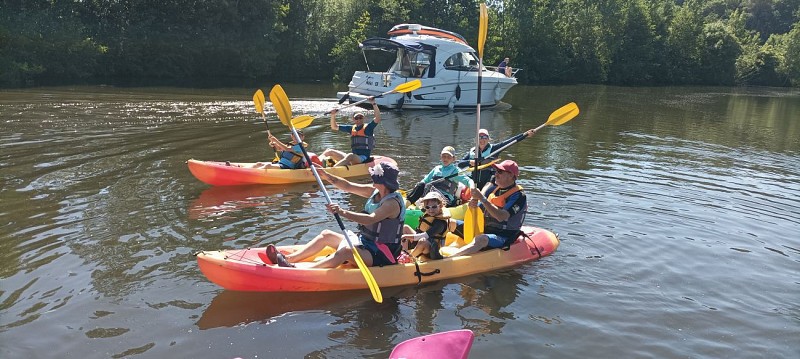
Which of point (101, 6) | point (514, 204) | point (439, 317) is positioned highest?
point (101, 6)

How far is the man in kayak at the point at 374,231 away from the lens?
5977 millimetres

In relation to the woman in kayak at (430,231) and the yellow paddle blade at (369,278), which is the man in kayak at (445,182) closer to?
the woman in kayak at (430,231)

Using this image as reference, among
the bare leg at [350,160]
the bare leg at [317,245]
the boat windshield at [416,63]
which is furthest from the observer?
the boat windshield at [416,63]

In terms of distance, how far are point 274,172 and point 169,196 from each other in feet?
5.98

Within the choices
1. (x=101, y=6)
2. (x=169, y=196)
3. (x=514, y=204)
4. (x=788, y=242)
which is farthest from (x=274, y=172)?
(x=101, y=6)

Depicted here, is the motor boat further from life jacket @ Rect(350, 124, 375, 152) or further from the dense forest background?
the dense forest background

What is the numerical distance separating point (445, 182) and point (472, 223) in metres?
1.74

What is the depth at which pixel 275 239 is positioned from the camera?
779cm

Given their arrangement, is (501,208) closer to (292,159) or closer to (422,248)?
(422,248)

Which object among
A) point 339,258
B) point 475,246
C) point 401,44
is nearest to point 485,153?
point 475,246

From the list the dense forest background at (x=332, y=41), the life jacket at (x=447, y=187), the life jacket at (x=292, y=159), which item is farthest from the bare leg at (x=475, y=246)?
the dense forest background at (x=332, y=41)

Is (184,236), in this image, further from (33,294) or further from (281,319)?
(281,319)

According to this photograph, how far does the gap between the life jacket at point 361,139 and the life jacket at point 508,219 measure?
4.41m

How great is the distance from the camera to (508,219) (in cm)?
713
